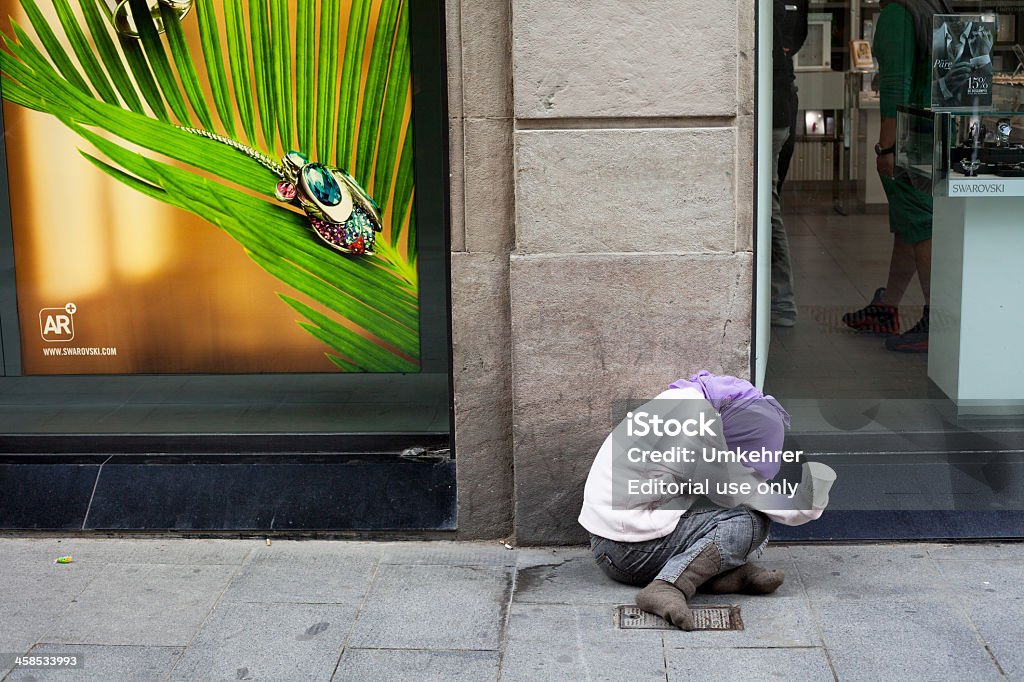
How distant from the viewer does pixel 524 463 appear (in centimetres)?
529

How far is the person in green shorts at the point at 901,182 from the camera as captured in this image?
537 cm

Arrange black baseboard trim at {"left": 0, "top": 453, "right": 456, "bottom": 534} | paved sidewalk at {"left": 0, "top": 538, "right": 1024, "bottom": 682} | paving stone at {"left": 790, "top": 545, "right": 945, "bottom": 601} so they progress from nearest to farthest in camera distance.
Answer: paved sidewalk at {"left": 0, "top": 538, "right": 1024, "bottom": 682}
paving stone at {"left": 790, "top": 545, "right": 945, "bottom": 601}
black baseboard trim at {"left": 0, "top": 453, "right": 456, "bottom": 534}

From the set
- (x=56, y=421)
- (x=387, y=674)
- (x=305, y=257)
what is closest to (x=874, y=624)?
(x=387, y=674)

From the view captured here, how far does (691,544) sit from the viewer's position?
4.74 m

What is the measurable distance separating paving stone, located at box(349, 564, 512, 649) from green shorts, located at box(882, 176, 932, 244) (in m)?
2.34

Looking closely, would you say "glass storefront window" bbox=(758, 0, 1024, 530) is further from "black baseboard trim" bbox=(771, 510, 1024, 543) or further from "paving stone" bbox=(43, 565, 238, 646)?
"paving stone" bbox=(43, 565, 238, 646)

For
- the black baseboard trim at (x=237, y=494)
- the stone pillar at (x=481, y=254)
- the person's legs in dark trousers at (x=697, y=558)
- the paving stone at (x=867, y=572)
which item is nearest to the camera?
the person's legs in dark trousers at (x=697, y=558)

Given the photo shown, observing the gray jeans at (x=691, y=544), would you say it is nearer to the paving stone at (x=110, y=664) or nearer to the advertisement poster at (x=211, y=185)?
the advertisement poster at (x=211, y=185)

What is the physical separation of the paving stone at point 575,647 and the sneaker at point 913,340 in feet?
6.69

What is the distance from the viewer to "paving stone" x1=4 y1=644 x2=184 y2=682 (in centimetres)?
424

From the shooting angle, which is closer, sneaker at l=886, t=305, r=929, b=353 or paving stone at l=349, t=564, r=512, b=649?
paving stone at l=349, t=564, r=512, b=649

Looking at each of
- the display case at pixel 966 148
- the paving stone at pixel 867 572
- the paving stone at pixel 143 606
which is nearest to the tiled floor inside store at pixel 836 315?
the display case at pixel 966 148

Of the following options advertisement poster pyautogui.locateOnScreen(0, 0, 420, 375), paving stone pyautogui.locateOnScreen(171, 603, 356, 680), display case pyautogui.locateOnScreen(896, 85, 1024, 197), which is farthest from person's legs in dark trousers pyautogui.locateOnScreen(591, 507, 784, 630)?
display case pyautogui.locateOnScreen(896, 85, 1024, 197)

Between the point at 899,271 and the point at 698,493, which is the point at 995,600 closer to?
the point at 698,493
